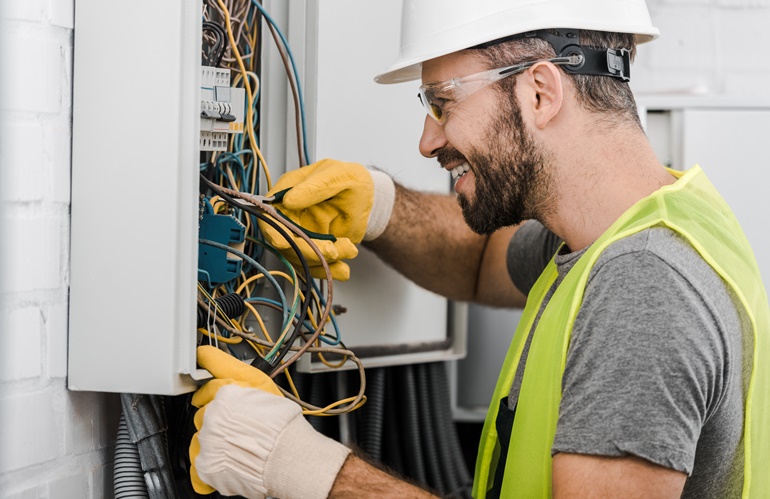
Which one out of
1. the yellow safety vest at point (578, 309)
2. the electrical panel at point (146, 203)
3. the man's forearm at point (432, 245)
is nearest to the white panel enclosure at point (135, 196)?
the electrical panel at point (146, 203)

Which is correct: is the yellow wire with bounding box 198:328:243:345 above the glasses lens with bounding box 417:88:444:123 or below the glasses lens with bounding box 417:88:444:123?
below

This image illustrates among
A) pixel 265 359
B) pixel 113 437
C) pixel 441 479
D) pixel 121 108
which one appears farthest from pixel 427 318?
pixel 121 108

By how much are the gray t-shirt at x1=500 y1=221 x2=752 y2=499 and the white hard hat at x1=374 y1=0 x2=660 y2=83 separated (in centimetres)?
36

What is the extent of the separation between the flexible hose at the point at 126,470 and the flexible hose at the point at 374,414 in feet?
A: 2.31

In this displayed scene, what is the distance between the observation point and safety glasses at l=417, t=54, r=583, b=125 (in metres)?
1.24

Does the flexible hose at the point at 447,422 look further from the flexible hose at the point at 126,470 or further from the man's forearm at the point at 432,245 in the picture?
the flexible hose at the point at 126,470

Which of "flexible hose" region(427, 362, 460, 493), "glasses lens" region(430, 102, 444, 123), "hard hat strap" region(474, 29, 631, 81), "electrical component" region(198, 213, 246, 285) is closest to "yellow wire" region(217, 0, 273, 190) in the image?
"electrical component" region(198, 213, 246, 285)

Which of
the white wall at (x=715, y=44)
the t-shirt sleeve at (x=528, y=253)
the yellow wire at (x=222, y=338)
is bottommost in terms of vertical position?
the yellow wire at (x=222, y=338)

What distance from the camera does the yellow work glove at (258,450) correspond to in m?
1.10

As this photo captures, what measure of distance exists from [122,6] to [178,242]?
32 cm

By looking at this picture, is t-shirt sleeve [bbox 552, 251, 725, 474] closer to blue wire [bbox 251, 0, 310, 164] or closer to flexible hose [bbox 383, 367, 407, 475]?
blue wire [bbox 251, 0, 310, 164]

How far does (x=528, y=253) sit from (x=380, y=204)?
33 centimetres

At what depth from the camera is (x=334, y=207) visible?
1479mm

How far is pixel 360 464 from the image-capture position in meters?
1.15
